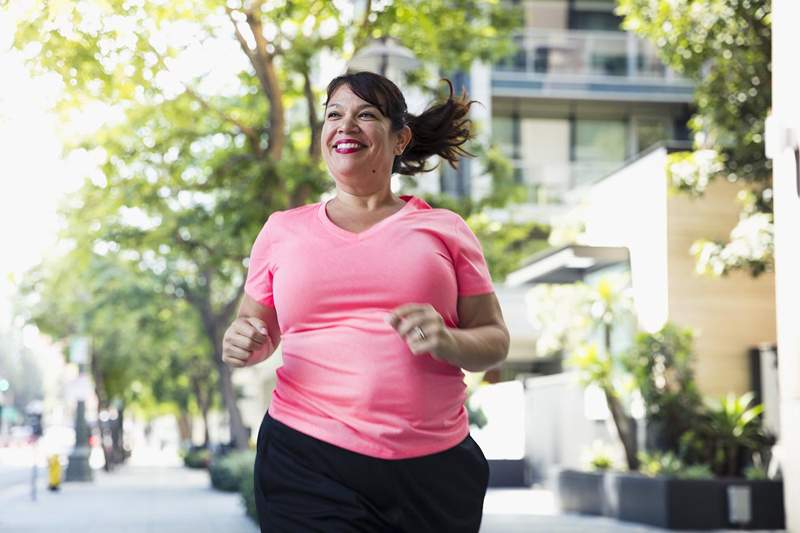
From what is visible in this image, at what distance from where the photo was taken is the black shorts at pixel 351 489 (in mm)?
3162

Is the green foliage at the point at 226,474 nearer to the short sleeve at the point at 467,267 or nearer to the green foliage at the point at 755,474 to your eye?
the green foliage at the point at 755,474

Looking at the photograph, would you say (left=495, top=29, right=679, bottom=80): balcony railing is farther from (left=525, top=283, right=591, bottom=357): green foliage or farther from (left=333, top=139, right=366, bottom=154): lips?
(left=333, top=139, right=366, bottom=154): lips

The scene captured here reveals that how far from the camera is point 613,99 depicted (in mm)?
35594

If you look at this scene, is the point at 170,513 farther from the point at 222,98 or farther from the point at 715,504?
the point at 715,504

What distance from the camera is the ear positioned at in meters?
3.44

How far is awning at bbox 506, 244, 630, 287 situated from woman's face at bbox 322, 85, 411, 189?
1829 cm

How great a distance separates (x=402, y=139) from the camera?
3463 mm

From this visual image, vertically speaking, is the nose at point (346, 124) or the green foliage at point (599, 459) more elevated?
the nose at point (346, 124)

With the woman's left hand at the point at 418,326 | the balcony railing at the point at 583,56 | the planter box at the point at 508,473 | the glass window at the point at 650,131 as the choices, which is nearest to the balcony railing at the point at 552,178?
the balcony railing at the point at 583,56

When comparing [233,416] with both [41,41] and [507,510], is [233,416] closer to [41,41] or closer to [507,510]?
[507,510]

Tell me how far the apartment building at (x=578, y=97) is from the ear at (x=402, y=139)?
3072 cm

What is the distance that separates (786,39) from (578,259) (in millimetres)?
14469

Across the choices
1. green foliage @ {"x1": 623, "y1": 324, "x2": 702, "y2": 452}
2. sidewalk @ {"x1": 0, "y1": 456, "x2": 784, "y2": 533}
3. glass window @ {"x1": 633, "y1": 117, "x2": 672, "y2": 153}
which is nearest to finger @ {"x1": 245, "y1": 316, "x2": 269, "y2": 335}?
sidewalk @ {"x1": 0, "y1": 456, "x2": 784, "y2": 533}

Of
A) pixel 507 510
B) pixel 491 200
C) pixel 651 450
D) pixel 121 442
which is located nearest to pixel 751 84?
pixel 491 200
